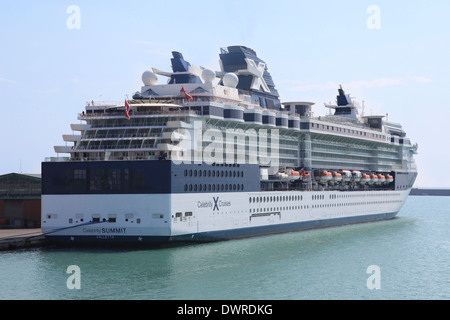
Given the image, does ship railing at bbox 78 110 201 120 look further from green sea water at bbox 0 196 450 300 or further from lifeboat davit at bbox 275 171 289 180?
lifeboat davit at bbox 275 171 289 180

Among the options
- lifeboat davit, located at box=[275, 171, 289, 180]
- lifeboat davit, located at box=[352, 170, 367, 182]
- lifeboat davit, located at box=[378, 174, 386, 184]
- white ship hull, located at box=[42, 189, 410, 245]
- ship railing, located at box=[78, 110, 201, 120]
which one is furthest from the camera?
lifeboat davit, located at box=[378, 174, 386, 184]

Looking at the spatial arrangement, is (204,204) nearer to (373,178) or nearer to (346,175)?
(346,175)

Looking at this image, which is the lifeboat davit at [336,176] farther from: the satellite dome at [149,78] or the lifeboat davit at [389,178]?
the satellite dome at [149,78]

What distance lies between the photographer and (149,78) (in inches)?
1991

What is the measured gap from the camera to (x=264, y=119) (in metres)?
53.0

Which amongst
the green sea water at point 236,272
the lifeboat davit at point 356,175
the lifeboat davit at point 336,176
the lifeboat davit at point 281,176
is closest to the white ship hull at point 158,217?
the green sea water at point 236,272

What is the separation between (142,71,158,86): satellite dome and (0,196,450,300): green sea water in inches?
578

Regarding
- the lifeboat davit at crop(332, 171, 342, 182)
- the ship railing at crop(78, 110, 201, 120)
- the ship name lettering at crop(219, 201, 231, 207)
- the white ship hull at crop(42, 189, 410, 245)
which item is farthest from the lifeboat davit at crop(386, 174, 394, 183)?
the ship railing at crop(78, 110, 201, 120)

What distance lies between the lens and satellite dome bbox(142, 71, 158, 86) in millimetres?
50562

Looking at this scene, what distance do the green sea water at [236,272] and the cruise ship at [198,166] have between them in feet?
6.57

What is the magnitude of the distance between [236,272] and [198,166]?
11.2 meters

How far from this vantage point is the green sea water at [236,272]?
28594 millimetres
